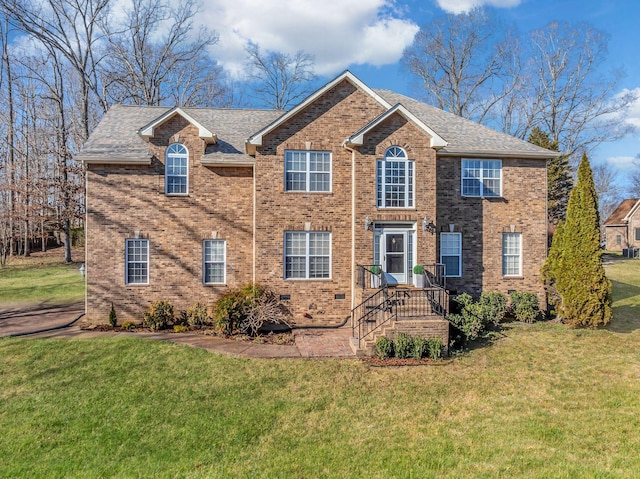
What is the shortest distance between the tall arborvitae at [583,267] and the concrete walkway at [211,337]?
781 cm

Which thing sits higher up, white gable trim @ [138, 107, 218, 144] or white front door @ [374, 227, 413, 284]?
white gable trim @ [138, 107, 218, 144]

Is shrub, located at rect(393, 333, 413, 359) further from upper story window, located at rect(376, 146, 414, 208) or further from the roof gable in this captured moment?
the roof gable

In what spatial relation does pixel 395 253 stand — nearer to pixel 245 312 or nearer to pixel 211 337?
pixel 245 312

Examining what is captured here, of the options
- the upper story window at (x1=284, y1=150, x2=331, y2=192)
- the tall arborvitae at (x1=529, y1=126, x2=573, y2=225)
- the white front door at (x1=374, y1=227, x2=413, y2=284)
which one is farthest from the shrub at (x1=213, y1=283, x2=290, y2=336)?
the tall arborvitae at (x1=529, y1=126, x2=573, y2=225)

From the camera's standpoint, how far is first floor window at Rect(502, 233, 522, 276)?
14867 millimetres

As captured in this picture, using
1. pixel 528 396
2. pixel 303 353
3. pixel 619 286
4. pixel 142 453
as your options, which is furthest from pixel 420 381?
pixel 619 286

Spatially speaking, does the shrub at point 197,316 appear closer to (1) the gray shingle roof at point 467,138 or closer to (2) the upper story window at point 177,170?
(2) the upper story window at point 177,170

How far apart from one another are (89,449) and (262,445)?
285 cm

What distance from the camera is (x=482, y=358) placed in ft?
33.0

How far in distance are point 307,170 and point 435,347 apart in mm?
7258

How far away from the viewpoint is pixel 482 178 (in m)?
14.7

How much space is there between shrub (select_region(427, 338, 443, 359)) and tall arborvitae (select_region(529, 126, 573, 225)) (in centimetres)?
2502

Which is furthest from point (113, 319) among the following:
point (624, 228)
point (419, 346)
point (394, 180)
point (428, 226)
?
point (624, 228)

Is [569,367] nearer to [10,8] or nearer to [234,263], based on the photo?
[234,263]
